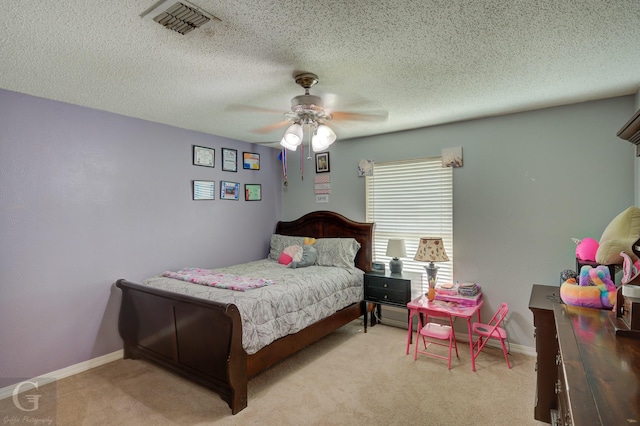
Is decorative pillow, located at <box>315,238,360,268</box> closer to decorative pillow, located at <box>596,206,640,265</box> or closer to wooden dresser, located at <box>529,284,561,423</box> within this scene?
wooden dresser, located at <box>529,284,561,423</box>

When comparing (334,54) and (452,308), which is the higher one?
(334,54)

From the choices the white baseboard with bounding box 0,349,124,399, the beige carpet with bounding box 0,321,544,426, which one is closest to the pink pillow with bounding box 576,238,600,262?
the beige carpet with bounding box 0,321,544,426

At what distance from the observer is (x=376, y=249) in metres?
4.25

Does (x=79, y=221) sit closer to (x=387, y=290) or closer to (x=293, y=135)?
(x=293, y=135)

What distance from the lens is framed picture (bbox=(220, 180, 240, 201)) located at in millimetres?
4199

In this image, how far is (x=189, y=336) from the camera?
8.45ft

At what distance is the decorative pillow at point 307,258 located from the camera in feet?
12.9

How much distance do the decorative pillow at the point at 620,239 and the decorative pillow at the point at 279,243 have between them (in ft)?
10.0

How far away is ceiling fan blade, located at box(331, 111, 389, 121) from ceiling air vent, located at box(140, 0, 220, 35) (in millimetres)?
1641

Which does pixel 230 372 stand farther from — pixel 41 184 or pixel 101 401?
pixel 41 184

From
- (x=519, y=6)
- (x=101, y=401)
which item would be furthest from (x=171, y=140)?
(x=519, y=6)

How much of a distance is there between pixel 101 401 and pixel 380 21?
3150 mm

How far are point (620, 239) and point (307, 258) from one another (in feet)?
9.21

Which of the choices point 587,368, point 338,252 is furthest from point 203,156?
point 587,368
